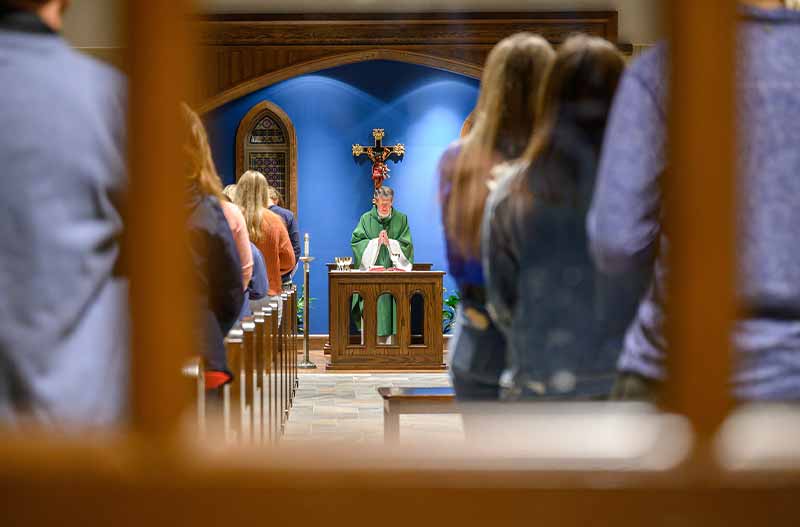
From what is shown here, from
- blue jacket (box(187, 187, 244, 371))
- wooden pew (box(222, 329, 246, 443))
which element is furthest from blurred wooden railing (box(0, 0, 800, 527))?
wooden pew (box(222, 329, 246, 443))

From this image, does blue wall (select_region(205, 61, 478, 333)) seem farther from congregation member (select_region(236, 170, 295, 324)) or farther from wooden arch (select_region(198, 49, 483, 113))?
congregation member (select_region(236, 170, 295, 324))

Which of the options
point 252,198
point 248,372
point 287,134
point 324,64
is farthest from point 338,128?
point 248,372

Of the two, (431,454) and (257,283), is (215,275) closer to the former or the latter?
(431,454)

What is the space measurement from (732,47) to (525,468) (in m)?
0.54

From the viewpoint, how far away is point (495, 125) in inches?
63.2

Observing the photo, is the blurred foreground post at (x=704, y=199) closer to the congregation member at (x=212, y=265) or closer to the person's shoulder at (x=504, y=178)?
the person's shoulder at (x=504, y=178)

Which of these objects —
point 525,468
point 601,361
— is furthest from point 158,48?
point 601,361

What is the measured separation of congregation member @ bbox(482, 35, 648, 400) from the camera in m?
1.31

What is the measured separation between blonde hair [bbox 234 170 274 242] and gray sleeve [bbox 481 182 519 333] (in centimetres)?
347

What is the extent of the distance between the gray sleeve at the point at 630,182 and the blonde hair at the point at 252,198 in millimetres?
3857

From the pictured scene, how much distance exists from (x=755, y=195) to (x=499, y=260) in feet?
1.78

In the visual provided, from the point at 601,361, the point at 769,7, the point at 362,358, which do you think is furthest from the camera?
the point at 362,358

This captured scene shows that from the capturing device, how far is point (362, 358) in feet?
21.4

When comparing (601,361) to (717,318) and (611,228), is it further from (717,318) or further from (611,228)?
(717,318)
